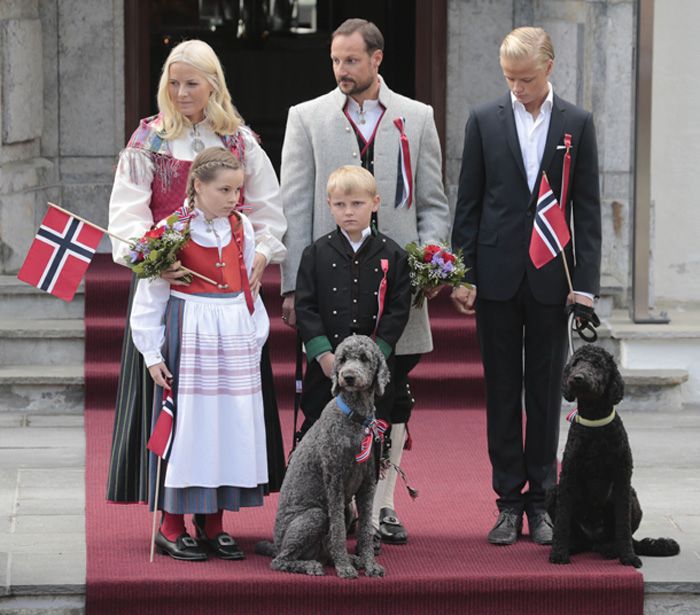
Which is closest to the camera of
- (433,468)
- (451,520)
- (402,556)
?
(402,556)

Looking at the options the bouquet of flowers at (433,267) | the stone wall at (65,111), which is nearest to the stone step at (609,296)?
the stone wall at (65,111)

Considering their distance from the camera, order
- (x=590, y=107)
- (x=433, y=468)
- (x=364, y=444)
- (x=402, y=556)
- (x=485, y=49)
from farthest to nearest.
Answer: (x=485, y=49) < (x=590, y=107) < (x=433, y=468) < (x=402, y=556) < (x=364, y=444)

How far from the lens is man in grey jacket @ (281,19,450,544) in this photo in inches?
238

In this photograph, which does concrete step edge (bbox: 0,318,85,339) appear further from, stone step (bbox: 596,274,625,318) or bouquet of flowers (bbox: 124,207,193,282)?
bouquet of flowers (bbox: 124,207,193,282)

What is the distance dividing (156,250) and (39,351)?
11.4ft

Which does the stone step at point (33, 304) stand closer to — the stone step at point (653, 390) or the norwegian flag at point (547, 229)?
the stone step at point (653, 390)

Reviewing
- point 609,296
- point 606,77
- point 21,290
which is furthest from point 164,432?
point 606,77

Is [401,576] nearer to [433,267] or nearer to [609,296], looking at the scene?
[433,267]

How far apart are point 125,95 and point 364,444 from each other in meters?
4.97

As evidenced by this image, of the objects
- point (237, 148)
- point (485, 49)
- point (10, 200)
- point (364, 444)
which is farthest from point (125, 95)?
point (364, 444)

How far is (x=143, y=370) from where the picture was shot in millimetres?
5801

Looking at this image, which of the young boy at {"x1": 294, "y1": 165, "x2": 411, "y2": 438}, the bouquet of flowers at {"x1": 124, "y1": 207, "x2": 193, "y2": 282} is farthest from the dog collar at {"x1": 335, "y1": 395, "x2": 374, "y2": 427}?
the bouquet of flowers at {"x1": 124, "y1": 207, "x2": 193, "y2": 282}

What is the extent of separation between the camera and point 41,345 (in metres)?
8.85

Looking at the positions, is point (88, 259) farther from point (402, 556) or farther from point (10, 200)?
point (10, 200)
